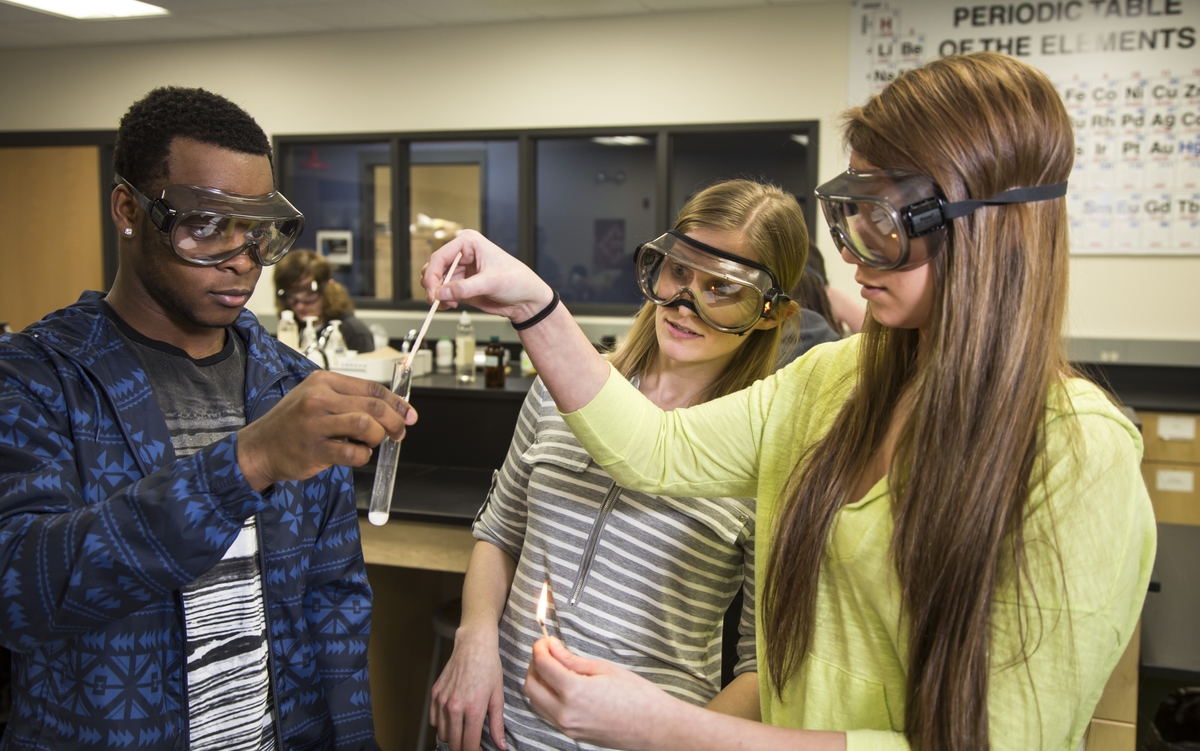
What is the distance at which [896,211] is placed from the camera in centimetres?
92

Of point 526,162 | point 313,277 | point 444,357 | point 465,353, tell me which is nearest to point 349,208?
point 526,162

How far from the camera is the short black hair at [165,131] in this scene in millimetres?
1241

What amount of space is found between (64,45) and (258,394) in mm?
6469

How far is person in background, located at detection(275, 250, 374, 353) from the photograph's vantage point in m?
4.28

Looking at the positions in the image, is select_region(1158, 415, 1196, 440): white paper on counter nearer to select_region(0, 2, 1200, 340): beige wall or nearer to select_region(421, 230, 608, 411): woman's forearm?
select_region(0, 2, 1200, 340): beige wall

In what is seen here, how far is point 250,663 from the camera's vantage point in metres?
1.27

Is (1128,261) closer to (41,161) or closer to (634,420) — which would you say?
(634,420)

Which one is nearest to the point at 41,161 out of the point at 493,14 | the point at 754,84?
the point at 493,14

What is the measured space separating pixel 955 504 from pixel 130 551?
89 cm

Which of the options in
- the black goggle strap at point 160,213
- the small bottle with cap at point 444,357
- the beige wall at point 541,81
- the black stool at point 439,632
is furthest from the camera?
the beige wall at point 541,81

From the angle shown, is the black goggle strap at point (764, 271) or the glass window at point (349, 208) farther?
the glass window at point (349, 208)

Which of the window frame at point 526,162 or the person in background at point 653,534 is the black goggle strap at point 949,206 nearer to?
the person in background at point 653,534

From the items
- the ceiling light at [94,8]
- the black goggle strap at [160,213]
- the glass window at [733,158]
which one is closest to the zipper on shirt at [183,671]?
the black goggle strap at [160,213]

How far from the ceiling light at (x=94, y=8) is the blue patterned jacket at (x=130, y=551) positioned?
4833mm
